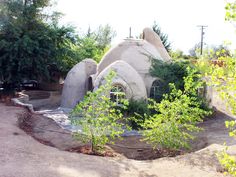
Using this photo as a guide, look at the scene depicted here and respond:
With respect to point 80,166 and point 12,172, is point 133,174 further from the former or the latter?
point 12,172

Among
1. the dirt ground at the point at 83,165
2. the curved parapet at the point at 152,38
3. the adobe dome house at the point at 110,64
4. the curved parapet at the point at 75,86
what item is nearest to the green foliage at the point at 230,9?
the dirt ground at the point at 83,165

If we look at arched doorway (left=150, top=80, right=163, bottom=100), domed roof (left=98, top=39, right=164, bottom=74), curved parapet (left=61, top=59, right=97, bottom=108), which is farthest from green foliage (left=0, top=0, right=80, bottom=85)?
arched doorway (left=150, top=80, right=163, bottom=100)

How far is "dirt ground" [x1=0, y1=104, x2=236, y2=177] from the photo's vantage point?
6461mm

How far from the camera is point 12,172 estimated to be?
616cm

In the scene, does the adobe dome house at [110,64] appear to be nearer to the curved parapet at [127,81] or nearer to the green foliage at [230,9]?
the curved parapet at [127,81]

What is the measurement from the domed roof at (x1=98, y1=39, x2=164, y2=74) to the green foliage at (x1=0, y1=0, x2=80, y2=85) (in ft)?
11.6

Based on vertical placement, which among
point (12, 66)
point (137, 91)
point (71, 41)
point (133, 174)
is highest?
point (71, 41)

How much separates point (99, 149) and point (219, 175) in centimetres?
377

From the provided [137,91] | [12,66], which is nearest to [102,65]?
[137,91]

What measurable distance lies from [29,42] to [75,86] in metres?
3.86

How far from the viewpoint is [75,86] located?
18.2m

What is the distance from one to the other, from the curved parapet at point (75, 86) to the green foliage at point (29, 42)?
1.92 m

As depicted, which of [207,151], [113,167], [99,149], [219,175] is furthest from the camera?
[99,149]

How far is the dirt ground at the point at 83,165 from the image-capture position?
6.46 meters
